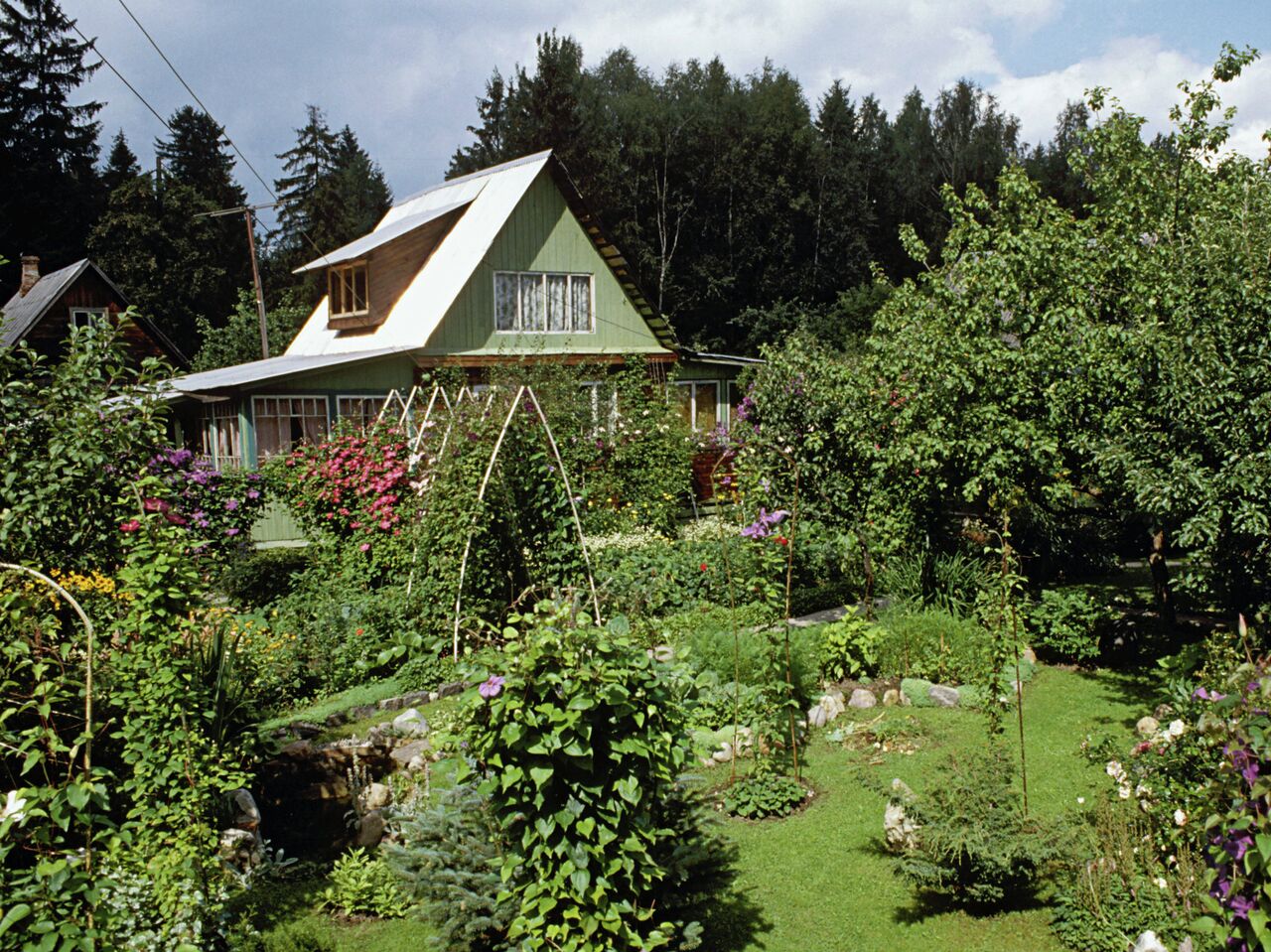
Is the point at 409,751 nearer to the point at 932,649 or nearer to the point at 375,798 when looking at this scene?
the point at 375,798

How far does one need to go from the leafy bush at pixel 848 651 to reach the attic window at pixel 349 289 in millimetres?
16018

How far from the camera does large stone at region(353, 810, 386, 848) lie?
5.70 metres

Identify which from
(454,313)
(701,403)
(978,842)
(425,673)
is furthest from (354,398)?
(978,842)

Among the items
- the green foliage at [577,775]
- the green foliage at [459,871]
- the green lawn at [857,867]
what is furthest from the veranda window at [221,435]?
the green foliage at [577,775]

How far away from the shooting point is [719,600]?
34.5ft

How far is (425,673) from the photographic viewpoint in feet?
28.2

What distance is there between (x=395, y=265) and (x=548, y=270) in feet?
11.2

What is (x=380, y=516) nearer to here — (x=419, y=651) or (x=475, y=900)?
(x=419, y=651)

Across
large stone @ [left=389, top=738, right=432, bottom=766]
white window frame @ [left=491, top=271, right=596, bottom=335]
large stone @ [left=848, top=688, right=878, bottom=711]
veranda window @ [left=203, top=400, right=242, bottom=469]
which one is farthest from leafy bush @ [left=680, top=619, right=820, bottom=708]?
white window frame @ [left=491, top=271, right=596, bottom=335]

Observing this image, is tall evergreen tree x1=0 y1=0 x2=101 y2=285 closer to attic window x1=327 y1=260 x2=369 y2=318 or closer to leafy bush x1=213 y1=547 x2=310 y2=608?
attic window x1=327 y1=260 x2=369 y2=318

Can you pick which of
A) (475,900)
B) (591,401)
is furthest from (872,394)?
(591,401)

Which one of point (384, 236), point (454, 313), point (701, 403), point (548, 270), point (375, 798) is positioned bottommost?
point (375, 798)

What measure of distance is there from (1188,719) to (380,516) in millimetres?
8158

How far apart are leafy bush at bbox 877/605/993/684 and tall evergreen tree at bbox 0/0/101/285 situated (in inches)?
1408
